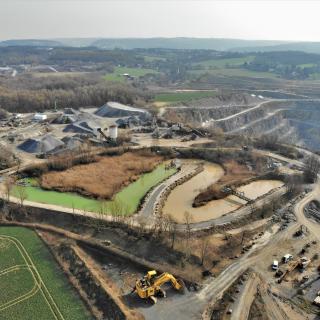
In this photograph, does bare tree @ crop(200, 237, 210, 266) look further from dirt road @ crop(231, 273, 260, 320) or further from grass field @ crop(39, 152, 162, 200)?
grass field @ crop(39, 152, 162, 200)

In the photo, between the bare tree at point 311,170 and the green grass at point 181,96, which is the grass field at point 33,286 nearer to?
the bare tree at point 311,170

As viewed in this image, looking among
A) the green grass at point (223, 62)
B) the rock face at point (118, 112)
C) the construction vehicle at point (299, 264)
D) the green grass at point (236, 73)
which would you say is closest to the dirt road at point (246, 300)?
the construction vehicle at point (299, 264)

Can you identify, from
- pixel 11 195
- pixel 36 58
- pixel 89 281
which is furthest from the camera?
pixel 36 58

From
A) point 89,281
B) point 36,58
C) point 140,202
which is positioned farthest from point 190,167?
point 36,58

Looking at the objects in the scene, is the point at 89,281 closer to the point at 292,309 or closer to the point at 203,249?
the point at 203,249

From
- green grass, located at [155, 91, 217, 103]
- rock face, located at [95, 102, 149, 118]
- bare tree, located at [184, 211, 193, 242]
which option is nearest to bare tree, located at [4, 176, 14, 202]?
bare tree, located at [184, 211, 193, 242]

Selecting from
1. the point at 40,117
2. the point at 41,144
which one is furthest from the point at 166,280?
the point at 40,117
